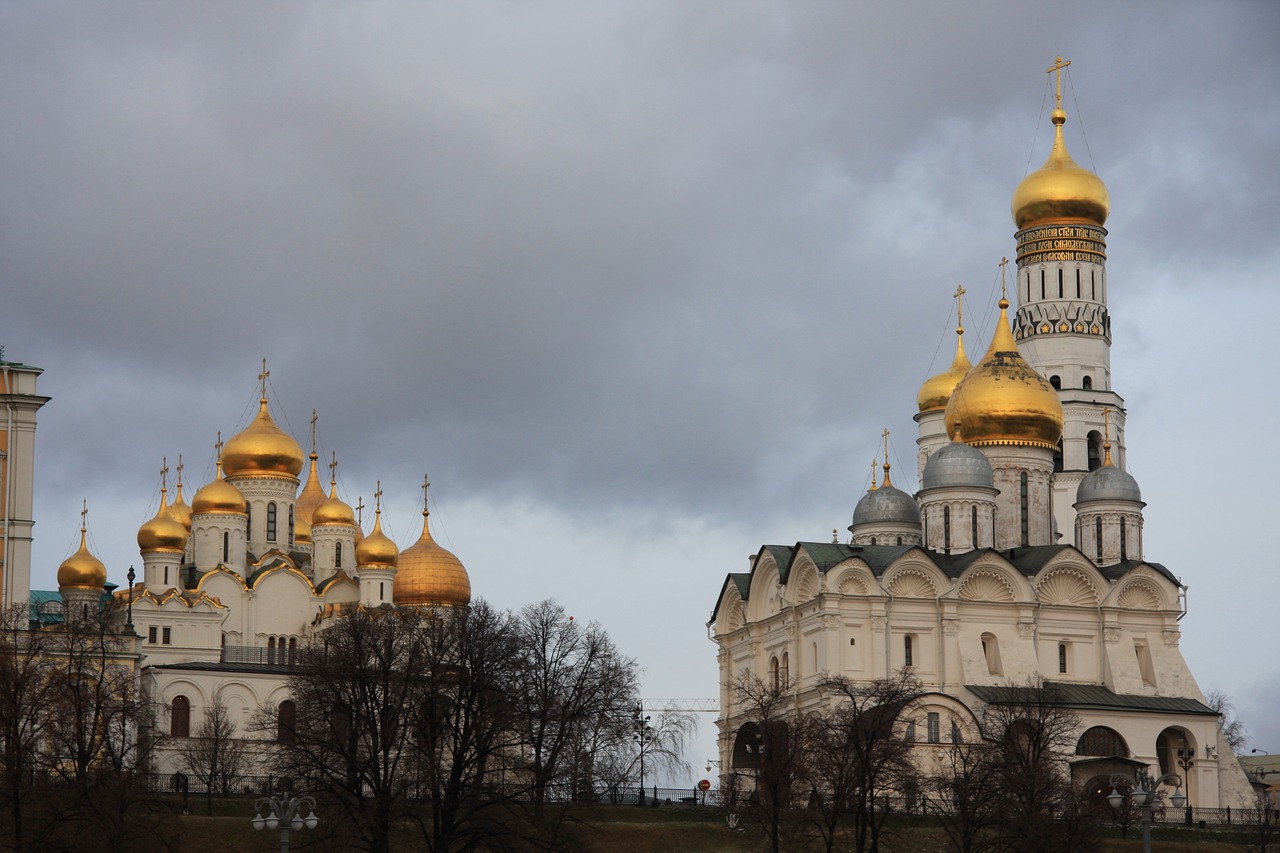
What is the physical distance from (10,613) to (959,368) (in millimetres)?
33421

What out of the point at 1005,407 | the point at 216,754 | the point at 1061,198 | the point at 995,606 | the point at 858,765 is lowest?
the point at 858,765

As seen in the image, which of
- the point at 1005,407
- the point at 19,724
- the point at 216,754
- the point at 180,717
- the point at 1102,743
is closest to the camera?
the point at 19,724

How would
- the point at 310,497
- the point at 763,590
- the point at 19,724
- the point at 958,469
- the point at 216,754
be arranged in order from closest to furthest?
the point at 19,724 < the point at 216,754 < the point at 958,469 < the point at 763,590 < the point at 310,497

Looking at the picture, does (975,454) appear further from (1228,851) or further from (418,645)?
(418,645)

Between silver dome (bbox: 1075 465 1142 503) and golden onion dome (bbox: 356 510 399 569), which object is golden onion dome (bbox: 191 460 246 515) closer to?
golden onion dome (bbox: 356 510 399 569)

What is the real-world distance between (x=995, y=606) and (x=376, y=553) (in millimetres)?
18369

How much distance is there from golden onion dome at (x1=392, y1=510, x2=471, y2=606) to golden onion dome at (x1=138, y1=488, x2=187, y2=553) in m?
6.40

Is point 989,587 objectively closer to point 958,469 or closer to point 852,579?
point 958,469

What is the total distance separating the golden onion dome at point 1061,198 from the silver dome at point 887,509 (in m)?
11.1

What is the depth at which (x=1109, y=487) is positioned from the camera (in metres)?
68.8

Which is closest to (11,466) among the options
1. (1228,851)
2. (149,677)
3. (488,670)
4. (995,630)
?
(149,677)

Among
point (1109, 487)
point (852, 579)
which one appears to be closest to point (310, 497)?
point (852, 579)

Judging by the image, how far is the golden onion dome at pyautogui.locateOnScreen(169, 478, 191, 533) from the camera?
240 feet

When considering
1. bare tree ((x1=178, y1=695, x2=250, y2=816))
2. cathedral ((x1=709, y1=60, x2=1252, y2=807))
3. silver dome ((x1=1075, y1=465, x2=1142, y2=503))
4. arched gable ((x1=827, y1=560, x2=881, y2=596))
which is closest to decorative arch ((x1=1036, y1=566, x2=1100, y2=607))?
cathedral ((x1=709, y1=60, x2=1252, y2=807))
